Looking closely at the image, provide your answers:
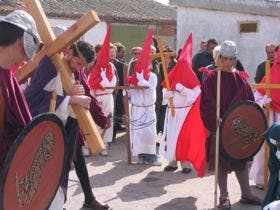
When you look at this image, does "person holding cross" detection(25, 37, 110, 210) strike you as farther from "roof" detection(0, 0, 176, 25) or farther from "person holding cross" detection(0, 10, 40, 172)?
"roof" detection(0, 0, 176, 25)

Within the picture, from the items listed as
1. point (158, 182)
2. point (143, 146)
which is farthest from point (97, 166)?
point (158, 182)

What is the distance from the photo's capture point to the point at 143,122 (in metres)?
8.80

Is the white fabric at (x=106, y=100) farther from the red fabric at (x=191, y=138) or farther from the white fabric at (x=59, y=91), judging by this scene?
the white fabric at (x=59, y=91)

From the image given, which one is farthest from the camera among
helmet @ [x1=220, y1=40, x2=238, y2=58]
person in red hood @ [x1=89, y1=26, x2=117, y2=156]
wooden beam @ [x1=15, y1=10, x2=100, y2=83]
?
person in red hood @ [x1=89, y1=26, x2=117, y2=156]

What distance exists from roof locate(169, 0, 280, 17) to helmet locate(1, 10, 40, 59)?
39.8 ft

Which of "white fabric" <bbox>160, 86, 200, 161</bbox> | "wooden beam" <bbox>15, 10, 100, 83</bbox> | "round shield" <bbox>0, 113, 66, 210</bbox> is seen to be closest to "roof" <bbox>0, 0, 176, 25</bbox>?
"white fabric" <bbox>160, 86, 200, 161</bbox>

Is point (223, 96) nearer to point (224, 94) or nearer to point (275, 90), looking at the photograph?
point (224, 94)

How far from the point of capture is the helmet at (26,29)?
9.36 ft

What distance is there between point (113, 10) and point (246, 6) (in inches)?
568

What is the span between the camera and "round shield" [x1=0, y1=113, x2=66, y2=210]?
273 cm

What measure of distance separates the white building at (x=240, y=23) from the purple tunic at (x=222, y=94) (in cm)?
846

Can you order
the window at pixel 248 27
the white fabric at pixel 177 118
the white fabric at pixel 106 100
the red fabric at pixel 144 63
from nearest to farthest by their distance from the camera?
the white fabric at pixel 177 118, the red fabric at pixel 144 63, the white fabric at pixel 106 100, the window at pixel 248 27

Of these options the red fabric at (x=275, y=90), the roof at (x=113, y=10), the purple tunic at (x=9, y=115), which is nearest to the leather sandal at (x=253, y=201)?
the red fabric at (x=275, y=90)

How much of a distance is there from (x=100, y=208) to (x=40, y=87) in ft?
6.98
